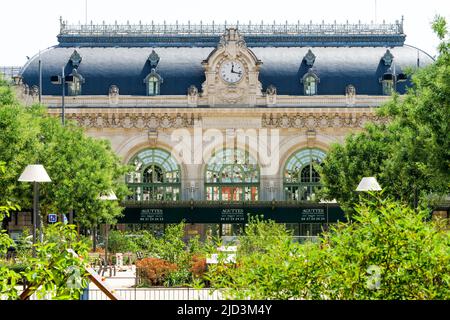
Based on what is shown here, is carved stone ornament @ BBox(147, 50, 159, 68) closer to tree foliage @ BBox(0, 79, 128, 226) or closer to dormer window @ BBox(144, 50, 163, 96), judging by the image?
dormer window @ BBox(144, 50, 163, 96)

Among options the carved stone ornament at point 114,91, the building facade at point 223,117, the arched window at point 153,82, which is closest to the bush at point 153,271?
the building facade at point 223,117

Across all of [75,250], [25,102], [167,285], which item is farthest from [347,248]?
[25,102]

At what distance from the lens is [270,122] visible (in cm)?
8012

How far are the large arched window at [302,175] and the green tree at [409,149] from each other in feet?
54.9

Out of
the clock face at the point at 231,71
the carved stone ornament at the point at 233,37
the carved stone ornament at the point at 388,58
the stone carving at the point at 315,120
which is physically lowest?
the stone carving at the point at 315,120

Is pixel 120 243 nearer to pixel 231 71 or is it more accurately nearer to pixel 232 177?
pixel 232 177

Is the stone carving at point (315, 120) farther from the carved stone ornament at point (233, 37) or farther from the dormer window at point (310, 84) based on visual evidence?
the carved stone ornament at point (233, 37)

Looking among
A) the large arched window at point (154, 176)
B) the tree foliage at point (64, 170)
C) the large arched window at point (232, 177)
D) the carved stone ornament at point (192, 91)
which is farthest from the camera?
the large arched window at point (232, 177)

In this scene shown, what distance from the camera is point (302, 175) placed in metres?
80.6

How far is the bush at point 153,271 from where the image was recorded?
3731 cm

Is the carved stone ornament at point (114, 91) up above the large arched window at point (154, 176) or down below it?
above

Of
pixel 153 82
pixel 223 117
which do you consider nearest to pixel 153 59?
pixel 153 82
